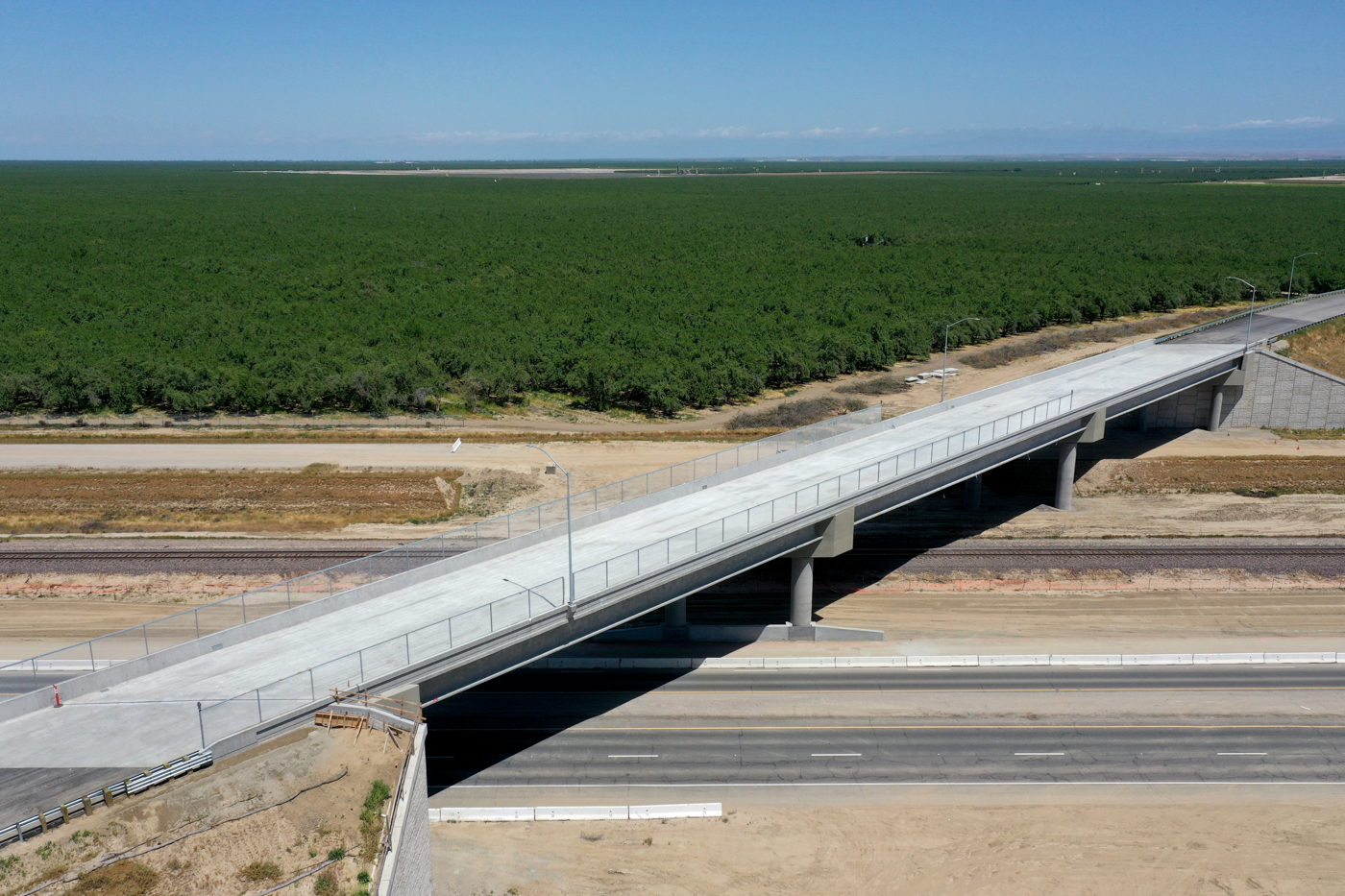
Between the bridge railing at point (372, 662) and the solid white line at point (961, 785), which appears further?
the solid white line at point (961, 785)

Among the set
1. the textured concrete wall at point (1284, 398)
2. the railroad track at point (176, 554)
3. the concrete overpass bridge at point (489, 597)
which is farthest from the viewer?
the textured concrete wall at point (1284, 398)

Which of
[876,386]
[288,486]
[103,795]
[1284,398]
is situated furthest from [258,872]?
[1284,398]

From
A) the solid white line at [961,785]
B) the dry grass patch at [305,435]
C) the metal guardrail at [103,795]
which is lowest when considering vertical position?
the solid white line at [961,785]

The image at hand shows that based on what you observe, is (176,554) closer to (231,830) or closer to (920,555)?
(231,830)

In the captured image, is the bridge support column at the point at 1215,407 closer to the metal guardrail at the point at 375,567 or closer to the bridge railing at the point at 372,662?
the metal guardrail at the point at 375,567

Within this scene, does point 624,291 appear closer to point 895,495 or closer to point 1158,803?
point 895,495

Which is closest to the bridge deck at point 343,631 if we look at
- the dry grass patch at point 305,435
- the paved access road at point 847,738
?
the paved access road at point 847,738
